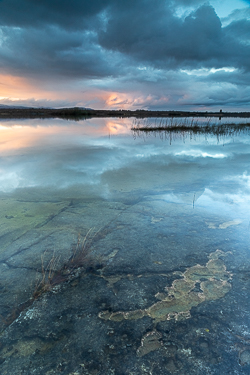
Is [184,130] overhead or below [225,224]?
overhead

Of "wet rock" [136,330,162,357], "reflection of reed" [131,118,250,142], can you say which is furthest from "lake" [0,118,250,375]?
"reflection of reed" [131,118,250,142]

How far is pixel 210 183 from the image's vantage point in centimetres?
336

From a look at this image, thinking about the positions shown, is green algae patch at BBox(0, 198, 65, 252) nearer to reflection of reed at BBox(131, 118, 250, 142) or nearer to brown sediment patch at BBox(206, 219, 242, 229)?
brown sediment patch at BBox(206, 219, 242, 229)

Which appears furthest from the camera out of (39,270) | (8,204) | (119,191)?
(119,191)

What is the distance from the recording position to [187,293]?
1331 millimetres

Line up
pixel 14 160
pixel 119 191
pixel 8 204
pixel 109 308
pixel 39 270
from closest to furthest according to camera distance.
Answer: pixel 109 308, pixel 39 270, pixel 8 204, pixel 119 191, pixel 14 160

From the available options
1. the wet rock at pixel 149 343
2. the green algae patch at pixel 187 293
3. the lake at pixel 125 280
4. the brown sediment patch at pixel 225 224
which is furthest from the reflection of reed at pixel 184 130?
the wet rock at pixel 149 343

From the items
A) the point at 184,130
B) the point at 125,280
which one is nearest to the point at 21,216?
the point at 125,280

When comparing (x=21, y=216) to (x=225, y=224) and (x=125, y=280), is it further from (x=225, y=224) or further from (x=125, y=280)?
(x=225, y=224)

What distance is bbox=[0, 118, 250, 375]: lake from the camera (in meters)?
0.97

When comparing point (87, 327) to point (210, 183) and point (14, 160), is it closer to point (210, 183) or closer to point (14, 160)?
point (210, 183)

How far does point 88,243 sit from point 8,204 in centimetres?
133

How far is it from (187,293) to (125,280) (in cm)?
38

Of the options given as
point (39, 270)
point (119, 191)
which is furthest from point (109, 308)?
point (119, 191)
